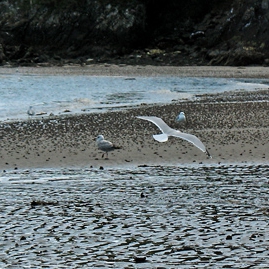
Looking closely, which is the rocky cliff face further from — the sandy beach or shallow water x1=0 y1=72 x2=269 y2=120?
the sandy beach

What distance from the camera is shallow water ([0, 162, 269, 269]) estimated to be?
6.99m

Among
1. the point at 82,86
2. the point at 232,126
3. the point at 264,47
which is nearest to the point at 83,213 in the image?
the point at 232,126

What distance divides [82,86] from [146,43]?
27250 millimetres

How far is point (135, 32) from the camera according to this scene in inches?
2359

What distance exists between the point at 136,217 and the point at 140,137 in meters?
6.37

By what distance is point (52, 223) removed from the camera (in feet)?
27.2

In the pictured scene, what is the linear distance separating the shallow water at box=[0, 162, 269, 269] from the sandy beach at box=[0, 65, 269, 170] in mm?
790

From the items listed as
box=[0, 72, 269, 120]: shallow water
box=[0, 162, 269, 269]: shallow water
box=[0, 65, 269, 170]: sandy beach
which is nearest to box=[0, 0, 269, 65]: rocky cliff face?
box=[0, 72, 269, 120]: shallow water

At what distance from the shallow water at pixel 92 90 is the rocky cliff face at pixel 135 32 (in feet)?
48.5

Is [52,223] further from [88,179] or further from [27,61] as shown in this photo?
[27,61]

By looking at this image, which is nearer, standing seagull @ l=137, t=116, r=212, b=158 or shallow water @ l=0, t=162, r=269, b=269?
shallow water @ l=0, t=162, r=269, b=269

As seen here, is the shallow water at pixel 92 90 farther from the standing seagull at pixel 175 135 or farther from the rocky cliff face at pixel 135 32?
the rocky cliff face at pixel 135 32

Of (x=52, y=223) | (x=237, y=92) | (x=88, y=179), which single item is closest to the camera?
(x=52, y=223)

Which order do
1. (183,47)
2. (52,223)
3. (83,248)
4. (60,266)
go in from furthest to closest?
(183,47), (52,223), (83,248), (60,266)
